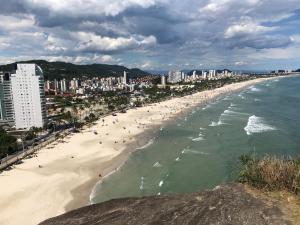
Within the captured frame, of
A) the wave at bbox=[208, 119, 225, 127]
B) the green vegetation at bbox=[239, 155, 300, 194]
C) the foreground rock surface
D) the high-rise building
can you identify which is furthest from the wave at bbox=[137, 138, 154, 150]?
the green vegetation at bbox=[239, 155, 300, 194]

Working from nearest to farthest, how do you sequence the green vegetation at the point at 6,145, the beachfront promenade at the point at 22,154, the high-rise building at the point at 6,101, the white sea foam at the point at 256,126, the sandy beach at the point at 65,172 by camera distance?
1. the sandy beach at the point at 65,172
2. the beachfront promenade at the point at 22,154
3. the green vegetation at the point at 6,145
4. the white sea foam at the point at 256,126
5. the high-rise building at the point at 6,101

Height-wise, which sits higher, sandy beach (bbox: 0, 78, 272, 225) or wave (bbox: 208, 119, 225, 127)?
wave (bbox: 208, 119, 225, 127)

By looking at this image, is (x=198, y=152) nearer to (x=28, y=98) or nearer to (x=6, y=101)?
(x=28, y=98)

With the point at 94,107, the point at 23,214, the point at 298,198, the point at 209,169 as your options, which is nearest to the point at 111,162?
the point at 209,169

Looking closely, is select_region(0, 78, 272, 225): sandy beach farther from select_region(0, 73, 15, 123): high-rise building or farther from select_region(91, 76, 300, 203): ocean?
select_region(0, 73, 15, 123): high-rise building

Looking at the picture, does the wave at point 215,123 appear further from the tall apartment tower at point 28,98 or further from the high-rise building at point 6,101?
the high-rise building at point 6,101

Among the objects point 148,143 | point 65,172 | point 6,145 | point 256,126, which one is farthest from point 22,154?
point 256,126

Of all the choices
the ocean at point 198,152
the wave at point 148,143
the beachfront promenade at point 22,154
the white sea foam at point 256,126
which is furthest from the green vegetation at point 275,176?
the white sea foam at point 256,126
